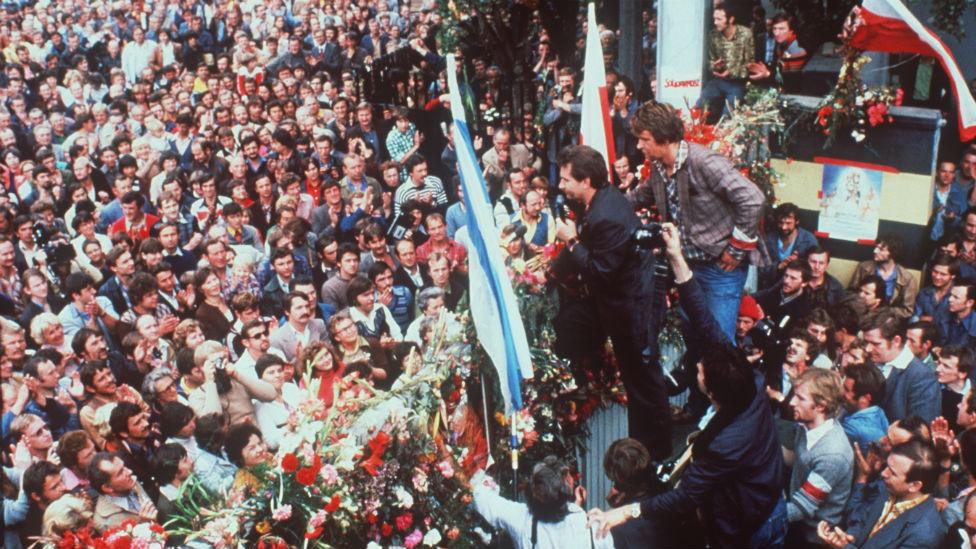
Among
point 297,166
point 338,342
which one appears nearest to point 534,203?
point 338,342

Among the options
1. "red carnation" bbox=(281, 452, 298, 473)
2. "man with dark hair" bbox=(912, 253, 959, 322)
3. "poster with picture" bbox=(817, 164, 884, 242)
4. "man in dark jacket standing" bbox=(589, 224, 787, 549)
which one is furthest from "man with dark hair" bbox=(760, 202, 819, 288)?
"red carnation" bbox=(281, 452, 298, 473)

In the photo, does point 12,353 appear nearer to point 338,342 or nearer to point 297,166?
point 338,342

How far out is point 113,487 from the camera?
525cm

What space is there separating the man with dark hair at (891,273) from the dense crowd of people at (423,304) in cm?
2

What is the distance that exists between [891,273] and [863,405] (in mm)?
2871

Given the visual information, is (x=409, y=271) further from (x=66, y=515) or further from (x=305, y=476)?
(x=305, y=476)

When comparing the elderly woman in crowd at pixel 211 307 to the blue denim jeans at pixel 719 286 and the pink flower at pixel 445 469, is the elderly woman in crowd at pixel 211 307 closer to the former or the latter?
the pink flower at pixel 445 469

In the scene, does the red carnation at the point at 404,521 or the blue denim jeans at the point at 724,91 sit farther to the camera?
the blue denim jeans at the point at 724,91

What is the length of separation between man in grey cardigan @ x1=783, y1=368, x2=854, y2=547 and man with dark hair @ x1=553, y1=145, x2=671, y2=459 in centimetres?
70

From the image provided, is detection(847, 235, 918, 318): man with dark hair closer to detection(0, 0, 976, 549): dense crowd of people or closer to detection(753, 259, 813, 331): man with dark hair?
detection(0, 0, 976, 549): dense crowd of people

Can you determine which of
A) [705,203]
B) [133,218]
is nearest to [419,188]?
[133,218]

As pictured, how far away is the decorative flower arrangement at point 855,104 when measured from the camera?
8344 mm

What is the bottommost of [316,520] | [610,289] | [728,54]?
[316,520]

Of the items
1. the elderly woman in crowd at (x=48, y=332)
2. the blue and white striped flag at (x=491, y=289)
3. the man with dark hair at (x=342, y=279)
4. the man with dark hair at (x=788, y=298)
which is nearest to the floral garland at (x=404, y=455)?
the blue and white striped flag at (x=491, y=289)
